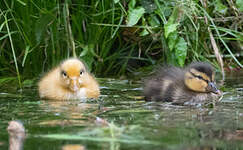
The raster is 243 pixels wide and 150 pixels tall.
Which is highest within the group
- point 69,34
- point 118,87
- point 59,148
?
point 69,34

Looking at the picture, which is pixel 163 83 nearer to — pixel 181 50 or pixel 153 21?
pixel 181 50

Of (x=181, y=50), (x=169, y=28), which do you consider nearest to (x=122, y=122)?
(x=169, y=28)

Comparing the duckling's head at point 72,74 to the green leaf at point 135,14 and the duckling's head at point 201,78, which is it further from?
the duckling's head at point 201,78

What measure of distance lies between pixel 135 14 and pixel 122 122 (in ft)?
6.26

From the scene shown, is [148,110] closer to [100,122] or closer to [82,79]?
[100,122]

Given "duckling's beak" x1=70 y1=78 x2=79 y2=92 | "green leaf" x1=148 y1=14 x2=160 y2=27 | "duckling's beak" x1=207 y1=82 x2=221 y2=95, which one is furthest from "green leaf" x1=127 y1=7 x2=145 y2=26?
"duckling's beak" x1=207 y1=82 x2=221 y2=95

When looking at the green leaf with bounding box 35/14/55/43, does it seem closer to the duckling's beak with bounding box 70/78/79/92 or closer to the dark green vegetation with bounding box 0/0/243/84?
the dark green vegetation with bounding box 0/0/243/84

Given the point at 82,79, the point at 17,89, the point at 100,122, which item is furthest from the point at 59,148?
the point at 17,89

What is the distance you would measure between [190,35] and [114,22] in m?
0.73

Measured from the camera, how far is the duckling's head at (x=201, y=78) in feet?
13.9

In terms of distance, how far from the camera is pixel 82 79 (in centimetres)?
457

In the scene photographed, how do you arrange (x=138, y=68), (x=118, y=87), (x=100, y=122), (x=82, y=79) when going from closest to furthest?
(x=100, y=122), (x=82, y=79), (x=118, y=87), (x=138, y=68)

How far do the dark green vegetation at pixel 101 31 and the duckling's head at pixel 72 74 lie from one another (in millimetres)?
324

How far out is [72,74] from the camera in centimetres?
448
